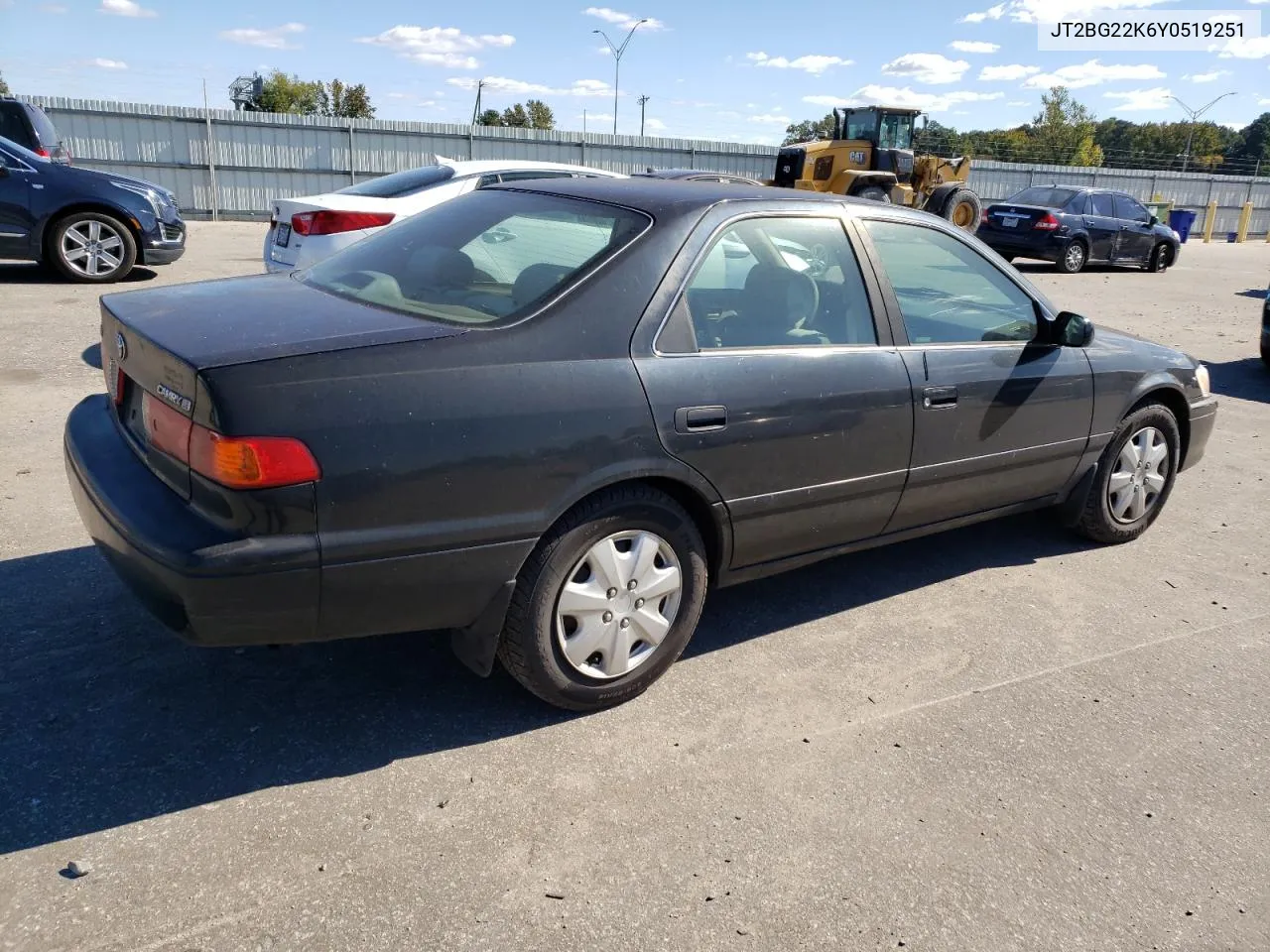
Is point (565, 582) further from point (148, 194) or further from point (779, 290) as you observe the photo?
point (148, 194)

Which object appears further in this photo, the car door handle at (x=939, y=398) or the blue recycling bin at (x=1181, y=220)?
the blue recycling bin at (x=1181, y=220)

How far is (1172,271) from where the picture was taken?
70.3ft

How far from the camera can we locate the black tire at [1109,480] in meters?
4.77

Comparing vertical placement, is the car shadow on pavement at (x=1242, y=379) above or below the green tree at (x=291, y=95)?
below

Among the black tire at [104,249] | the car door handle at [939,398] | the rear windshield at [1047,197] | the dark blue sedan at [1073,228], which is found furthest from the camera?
the rear windshield at [1047,197]

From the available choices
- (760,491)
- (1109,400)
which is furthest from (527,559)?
(1109,400)

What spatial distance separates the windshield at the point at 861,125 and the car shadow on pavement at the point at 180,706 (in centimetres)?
1925

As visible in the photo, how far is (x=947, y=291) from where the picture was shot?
4.22m

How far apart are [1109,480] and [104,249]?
32.5 feet

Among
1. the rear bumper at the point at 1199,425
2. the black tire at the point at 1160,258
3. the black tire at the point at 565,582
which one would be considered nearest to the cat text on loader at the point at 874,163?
the black tire at the point at 1160,258

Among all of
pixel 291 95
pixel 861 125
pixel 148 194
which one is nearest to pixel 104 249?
pixel 148 194

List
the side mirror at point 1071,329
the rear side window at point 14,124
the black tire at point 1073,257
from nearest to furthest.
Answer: the side mirror at point 1071,329
the rear side window at point 14,124
the black tire at point 1073,257

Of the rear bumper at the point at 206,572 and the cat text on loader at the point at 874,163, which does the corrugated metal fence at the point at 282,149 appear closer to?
the cat text on loader at the point at 874,163

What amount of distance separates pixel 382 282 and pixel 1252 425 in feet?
23.6
